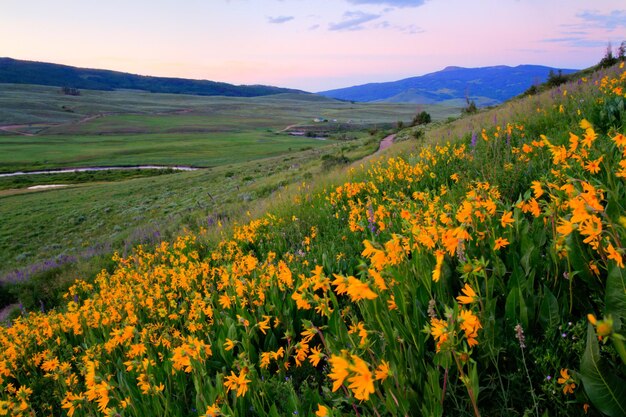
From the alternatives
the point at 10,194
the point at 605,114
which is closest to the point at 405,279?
the point at 605,114

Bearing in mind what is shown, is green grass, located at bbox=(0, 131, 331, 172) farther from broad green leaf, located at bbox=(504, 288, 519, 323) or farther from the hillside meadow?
broad green leaf, located at bbox=(504, 288, 519, 323)

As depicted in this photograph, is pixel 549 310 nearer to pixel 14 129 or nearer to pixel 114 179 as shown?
pixel 114 179

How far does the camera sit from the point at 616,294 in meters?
1.71

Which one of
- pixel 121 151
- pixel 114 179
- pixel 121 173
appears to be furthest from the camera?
pixel 121 151

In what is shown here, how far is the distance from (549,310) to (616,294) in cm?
31

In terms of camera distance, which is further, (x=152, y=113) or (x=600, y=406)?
(x=152, y=113)

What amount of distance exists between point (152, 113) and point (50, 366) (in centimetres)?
14867

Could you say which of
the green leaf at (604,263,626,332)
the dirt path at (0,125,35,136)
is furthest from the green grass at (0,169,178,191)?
the dirt path at (0,125,35,136)

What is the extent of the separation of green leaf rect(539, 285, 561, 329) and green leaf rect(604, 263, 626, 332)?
0.72ft

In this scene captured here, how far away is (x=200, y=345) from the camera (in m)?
2.48

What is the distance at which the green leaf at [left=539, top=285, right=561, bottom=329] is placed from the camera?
192 centimetres

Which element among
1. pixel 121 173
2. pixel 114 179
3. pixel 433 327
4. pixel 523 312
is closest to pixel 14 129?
pixel 121 173

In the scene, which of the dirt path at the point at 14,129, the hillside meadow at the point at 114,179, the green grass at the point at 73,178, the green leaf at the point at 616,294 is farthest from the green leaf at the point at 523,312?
the dirt path at the point at 14,129

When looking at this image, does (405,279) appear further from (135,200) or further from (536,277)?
(135,200)
